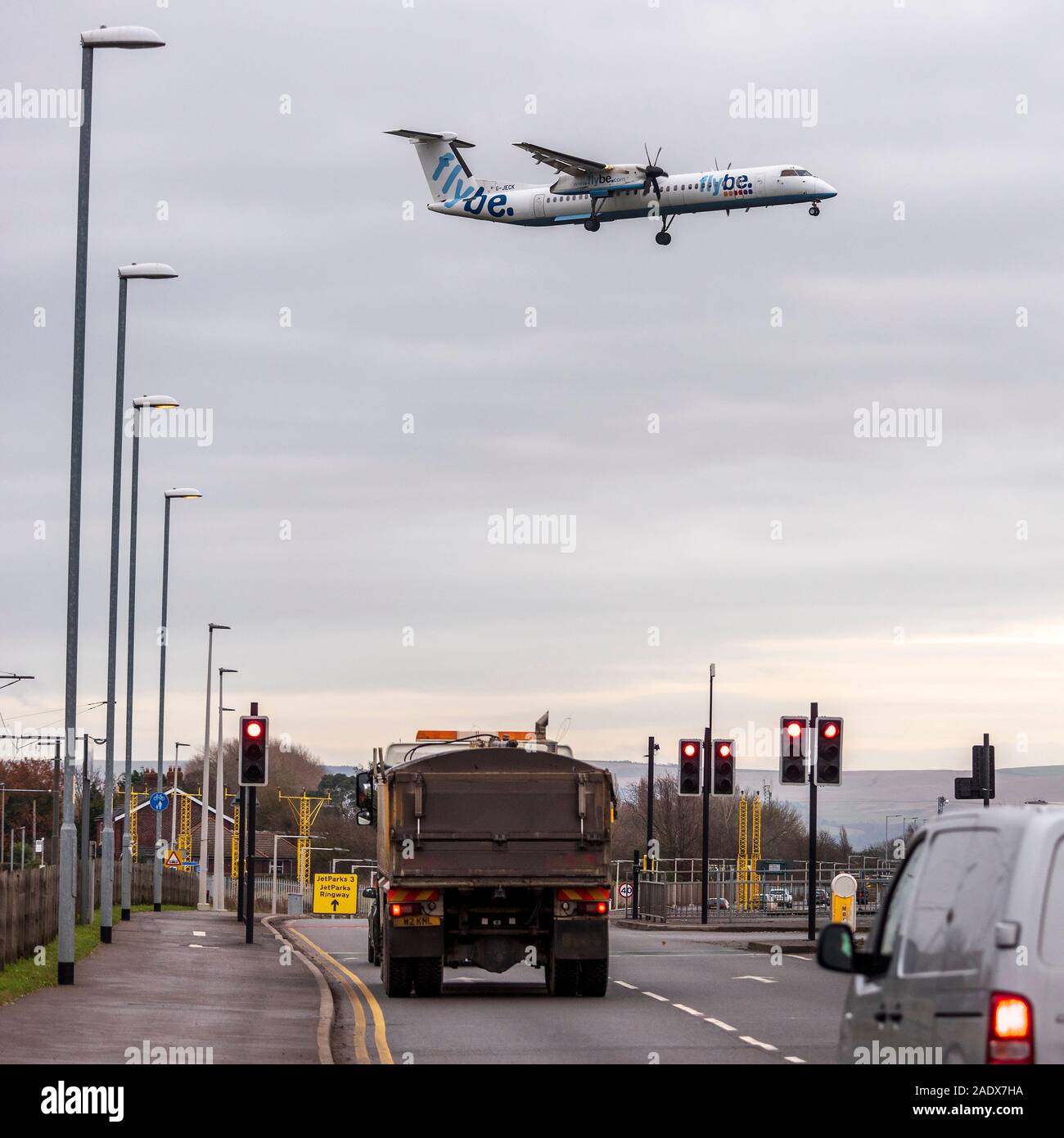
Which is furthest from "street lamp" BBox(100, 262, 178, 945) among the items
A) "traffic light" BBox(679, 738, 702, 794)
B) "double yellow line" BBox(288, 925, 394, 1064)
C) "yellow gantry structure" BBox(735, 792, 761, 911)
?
"yellow gantry structure" BBox(735, 792, 761, 911)

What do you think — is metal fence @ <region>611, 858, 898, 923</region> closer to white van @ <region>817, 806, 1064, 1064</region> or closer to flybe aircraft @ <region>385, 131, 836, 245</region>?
flybe aircraft @ <region>385, 131, 836, 245</region>

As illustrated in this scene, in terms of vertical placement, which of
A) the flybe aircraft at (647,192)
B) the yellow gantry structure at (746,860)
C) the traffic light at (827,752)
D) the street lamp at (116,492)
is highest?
the flybe aircraft at (647,192)

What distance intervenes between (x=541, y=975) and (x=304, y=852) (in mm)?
75971

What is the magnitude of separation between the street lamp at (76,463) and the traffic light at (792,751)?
49.2 ft

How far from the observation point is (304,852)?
4094 inches

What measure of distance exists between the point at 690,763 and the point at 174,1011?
23.7 m

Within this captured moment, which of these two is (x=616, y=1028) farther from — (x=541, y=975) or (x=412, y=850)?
(x=541, y=975)

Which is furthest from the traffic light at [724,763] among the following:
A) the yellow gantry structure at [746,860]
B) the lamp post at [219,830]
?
the lamp post at [219,830]

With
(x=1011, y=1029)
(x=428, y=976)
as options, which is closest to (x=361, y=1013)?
(x=428, y=976)

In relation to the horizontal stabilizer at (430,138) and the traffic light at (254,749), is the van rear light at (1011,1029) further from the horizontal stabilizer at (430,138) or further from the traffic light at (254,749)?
the horizontal stabilizer at (430,138)

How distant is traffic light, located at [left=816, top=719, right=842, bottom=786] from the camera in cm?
3603

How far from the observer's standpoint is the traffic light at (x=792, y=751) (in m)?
36.8
